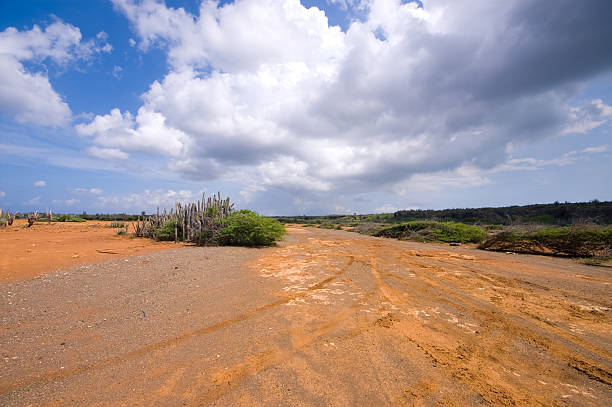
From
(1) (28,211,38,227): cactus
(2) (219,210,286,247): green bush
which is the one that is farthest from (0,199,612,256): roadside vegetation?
(1) (28,211,38,227): cactus

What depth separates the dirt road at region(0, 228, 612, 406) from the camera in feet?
8.24

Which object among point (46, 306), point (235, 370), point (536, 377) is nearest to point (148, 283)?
point (46, 306)

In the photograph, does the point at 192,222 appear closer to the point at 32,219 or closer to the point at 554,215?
the point at 32,219

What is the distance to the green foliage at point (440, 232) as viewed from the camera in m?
15.6

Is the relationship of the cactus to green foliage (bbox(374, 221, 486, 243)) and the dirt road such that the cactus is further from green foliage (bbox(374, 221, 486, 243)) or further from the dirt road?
green foliage (bbox(374, 221, 486, 243))

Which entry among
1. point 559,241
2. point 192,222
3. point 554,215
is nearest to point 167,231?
point 192,222

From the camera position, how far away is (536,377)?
2725mm

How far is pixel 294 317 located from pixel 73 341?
2978mm

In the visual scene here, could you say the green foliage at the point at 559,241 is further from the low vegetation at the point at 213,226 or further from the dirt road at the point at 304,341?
the low vegetation at the point at 213,226

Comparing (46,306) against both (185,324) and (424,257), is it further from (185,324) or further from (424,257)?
(424,257)

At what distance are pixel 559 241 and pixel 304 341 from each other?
12135mm

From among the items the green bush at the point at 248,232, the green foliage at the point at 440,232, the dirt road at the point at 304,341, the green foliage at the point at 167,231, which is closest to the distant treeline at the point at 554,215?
the green foliage at the point at 440,232

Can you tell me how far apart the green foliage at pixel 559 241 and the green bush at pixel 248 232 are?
35.1 ft

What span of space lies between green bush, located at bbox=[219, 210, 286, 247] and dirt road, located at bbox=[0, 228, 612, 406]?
19.4 ft
